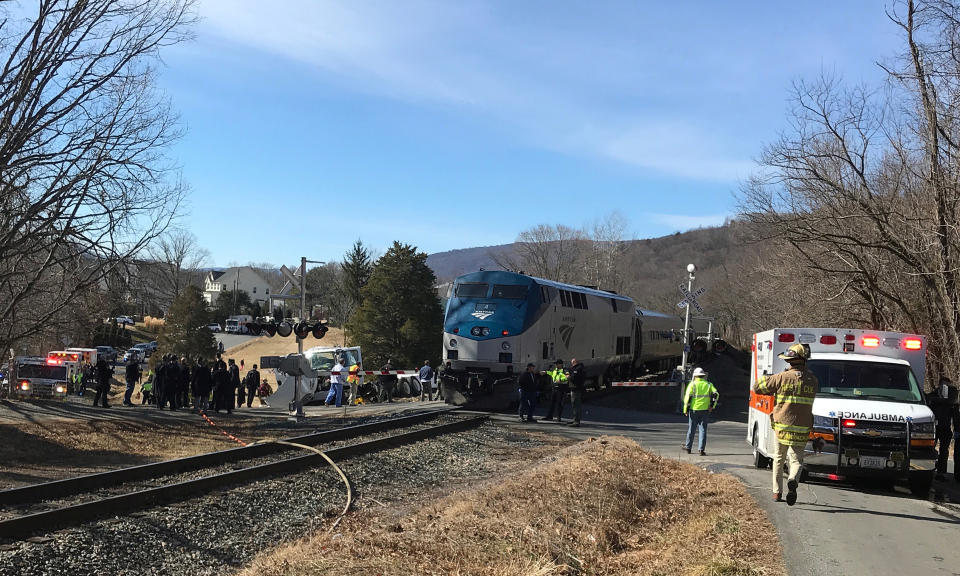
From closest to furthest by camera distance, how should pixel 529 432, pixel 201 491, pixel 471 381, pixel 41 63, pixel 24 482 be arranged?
pixel 201 491
pixel 24 482
pixel 41 63
pixel 529 432
pixel 471 381

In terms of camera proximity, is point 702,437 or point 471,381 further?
point 471,381

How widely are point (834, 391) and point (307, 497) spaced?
7656mm

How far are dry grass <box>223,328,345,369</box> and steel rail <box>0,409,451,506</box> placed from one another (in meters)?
66.1

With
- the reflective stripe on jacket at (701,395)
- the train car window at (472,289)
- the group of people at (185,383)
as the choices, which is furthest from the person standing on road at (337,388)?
the reflective stripe on jacket at (701,395)

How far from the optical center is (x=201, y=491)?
11.4m

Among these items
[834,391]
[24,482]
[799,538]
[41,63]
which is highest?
[41,63]

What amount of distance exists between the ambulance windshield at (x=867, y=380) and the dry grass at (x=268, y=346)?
73.5 meters

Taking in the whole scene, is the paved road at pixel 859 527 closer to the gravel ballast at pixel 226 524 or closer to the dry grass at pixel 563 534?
the dry grass at pixel 563 534

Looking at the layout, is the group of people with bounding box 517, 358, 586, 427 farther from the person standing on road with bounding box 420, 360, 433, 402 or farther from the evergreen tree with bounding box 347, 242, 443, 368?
the evergreen tree with bounding box 347, 242, 443, 368

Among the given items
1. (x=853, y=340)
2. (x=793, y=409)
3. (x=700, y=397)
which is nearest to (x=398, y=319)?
(x=700, y=397)

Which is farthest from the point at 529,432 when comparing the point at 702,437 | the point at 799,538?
the point at 799,538

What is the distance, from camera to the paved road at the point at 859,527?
7512mm

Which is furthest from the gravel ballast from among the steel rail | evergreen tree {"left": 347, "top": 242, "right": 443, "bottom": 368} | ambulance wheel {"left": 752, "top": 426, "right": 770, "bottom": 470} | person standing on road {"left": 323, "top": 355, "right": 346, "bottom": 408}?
evergreen tree {"left": 347, "top": 242, "right": 443, "bottom": 368}

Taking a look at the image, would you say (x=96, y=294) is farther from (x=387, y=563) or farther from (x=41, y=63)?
(x=387, y=563)
